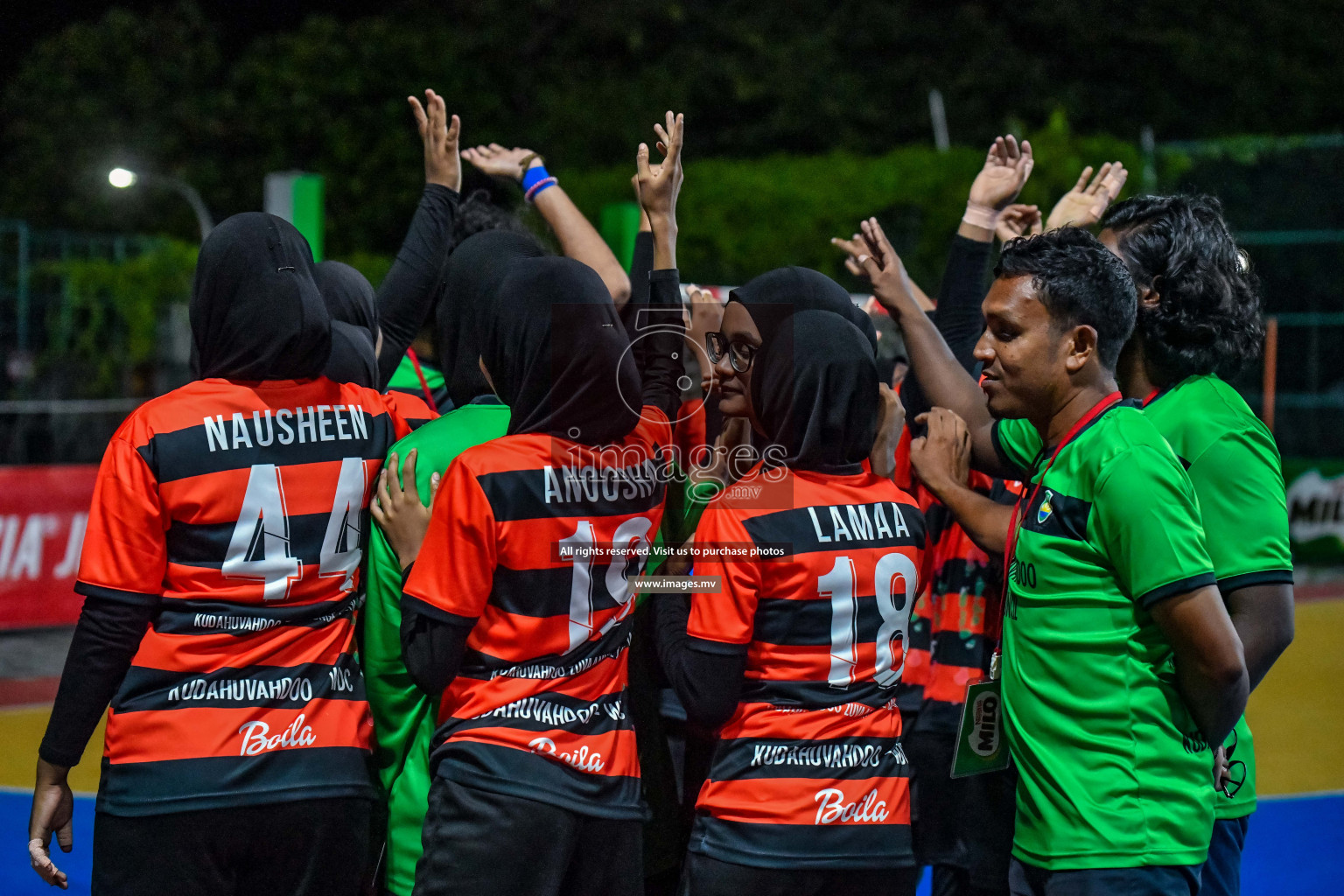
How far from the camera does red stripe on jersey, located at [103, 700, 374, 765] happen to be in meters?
2.59

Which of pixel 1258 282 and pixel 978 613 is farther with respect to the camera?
pixel 978 613

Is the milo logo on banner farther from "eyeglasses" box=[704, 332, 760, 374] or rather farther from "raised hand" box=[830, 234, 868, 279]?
"eyeglasses" box=[704, 332, 760, 374]

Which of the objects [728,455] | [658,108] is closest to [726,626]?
[728,455]

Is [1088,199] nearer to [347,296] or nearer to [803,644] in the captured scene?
[803,644]

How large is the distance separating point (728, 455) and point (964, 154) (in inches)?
732

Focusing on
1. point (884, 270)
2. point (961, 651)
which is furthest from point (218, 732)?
point (884, 270)

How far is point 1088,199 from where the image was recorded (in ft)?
12.1

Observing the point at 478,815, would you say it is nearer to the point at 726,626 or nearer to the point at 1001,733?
the point at 726,626

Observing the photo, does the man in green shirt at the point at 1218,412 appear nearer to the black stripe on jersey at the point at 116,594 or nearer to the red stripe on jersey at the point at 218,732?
the red stripe on jersey at the point at 218,732

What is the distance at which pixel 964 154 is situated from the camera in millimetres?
20375

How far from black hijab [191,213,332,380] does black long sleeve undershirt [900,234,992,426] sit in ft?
5.80

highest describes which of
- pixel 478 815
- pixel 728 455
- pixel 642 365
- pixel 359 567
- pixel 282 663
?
pixel 642 365

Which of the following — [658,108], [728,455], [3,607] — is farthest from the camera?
[658,108]

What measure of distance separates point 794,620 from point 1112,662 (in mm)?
677
